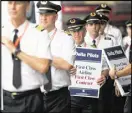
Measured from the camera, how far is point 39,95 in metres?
4.48

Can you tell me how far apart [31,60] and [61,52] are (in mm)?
1557

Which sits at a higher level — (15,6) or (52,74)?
(15,6)

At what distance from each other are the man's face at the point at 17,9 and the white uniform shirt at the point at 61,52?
158cm

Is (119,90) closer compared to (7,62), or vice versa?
(7,62)

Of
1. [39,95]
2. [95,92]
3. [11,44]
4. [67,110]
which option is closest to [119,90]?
[95,92]

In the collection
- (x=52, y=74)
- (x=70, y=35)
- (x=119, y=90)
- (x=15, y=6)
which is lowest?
(x=119, y=90)

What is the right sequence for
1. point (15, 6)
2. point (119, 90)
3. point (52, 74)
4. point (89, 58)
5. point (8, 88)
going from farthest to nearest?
point (119, 90), point (89, 58), point (52, 74), point (8, 88), point (15, 6)

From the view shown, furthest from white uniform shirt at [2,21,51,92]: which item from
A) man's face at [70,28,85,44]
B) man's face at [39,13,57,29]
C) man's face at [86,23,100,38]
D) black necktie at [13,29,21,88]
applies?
man's face at [86,23,100,38]

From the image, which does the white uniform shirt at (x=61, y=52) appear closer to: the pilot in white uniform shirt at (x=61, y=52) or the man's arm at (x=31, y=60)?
the pilot in white uniform shirt at (x=61, y=52)

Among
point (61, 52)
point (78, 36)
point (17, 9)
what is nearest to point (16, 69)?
point (17, 9)

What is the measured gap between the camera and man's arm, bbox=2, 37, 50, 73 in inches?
162

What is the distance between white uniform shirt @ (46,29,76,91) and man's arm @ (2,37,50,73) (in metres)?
1.34

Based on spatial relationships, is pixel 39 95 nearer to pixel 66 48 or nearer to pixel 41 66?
pixel 41 66

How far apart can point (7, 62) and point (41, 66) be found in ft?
0.89
